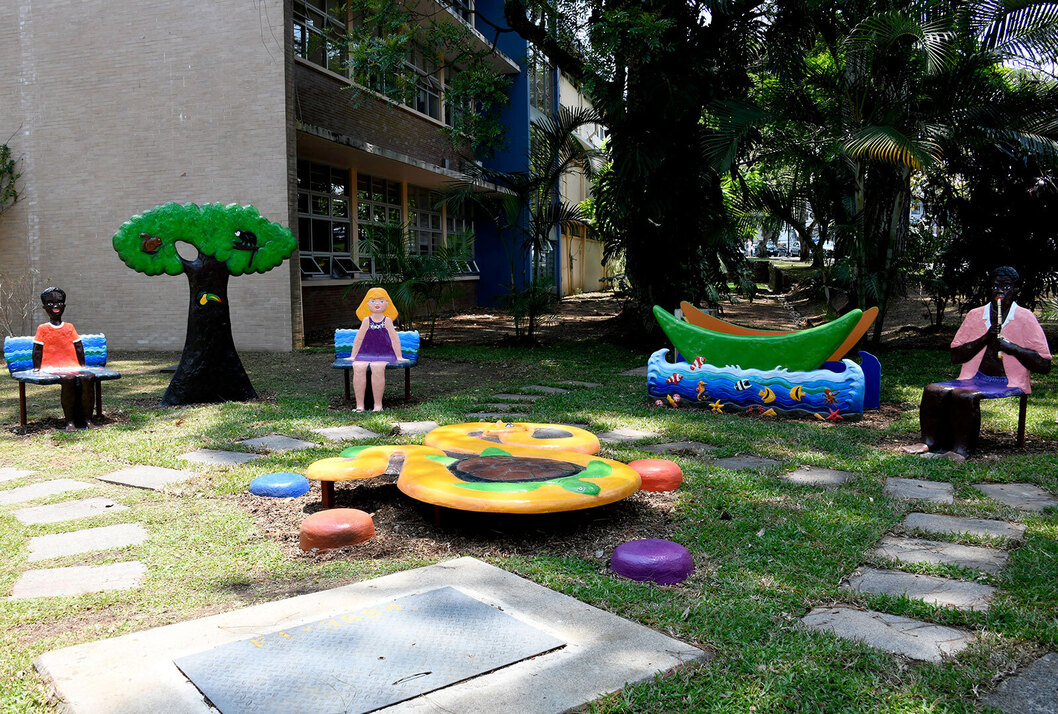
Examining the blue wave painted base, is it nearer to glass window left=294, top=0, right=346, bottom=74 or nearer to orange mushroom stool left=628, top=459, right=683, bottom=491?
orange mushroom stool left=628, top=459, right=683, bottom=491

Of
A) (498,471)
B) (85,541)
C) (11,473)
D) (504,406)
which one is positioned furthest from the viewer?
(504,406)

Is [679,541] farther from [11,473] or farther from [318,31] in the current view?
Result: [318,31]

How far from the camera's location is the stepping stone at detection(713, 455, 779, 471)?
17.7ft

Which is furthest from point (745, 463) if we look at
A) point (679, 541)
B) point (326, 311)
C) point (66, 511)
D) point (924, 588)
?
point (326, 311)

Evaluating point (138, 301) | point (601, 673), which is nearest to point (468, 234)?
point (138, 301)

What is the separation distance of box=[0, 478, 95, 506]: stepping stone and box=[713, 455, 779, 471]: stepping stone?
14.2ft

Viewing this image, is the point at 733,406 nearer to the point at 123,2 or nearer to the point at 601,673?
the point at 601,673

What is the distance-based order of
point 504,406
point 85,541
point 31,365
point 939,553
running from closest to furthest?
point 939,553 < point 85,541 < point 31,365 < point 504,406

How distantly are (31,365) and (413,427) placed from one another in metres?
4.08

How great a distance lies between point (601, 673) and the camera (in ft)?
8.09

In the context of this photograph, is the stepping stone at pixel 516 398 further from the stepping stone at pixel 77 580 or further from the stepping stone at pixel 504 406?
the stepping stone at pixel 77 580

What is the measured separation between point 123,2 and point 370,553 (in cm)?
1344

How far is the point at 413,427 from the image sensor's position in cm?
679

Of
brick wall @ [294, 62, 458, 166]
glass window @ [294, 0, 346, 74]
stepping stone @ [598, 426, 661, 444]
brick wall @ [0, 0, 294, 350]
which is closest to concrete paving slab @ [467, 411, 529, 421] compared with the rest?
stepping stone @ [598, 426, 661, 444]
